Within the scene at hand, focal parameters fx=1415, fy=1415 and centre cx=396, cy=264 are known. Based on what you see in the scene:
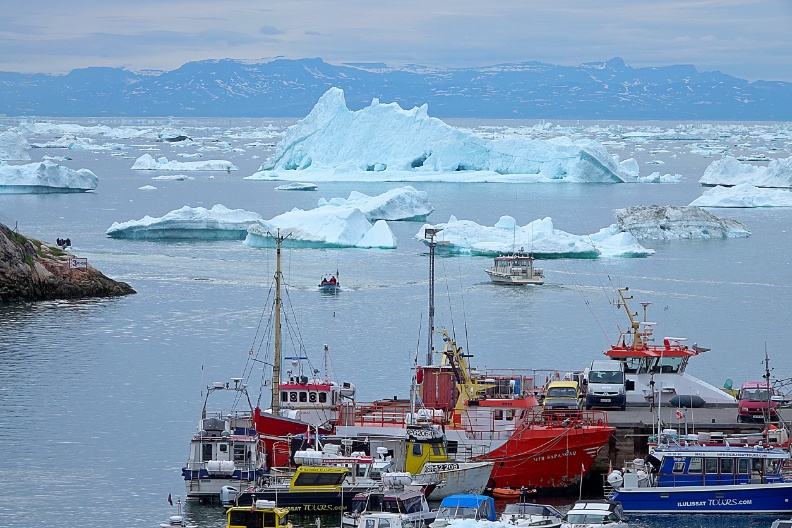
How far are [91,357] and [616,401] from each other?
14924 millimetres

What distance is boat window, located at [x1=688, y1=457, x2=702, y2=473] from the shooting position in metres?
17.9

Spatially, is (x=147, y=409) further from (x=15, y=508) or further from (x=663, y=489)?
(x=663, y=489)

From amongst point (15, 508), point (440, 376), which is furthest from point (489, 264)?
point (15, 508)

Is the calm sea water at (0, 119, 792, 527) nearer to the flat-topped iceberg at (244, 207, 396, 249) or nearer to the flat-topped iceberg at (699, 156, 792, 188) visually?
the flat-topped iceberg at (244, 207, 396, 249)

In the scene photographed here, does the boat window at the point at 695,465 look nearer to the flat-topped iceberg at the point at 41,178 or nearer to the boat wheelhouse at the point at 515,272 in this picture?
the boat wheelhouse at the point at 515,272

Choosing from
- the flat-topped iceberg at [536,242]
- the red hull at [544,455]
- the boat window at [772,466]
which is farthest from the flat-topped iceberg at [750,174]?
the boat window at [772,466]

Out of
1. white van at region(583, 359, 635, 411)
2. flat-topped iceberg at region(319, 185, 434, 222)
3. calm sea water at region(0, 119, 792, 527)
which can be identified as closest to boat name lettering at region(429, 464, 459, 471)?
calm sea water at region(0, 119, 792, 527)

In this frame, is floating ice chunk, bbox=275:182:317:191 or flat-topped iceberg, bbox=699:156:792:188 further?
floating ice chunk, bbox=275:182:317:191

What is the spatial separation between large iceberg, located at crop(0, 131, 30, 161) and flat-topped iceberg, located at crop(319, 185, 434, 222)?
39.4 m

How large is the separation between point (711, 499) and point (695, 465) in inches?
18.3

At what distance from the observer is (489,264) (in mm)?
50156

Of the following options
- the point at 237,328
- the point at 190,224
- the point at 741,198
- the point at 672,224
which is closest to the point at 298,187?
the point at 741,198

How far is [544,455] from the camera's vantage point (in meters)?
19.3

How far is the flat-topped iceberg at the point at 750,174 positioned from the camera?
77.5 meters
